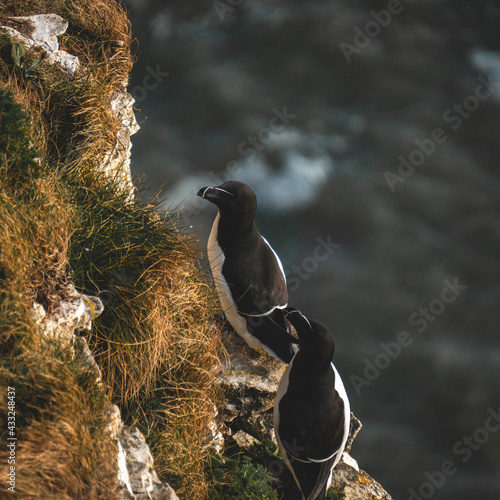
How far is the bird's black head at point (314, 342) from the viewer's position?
4500 millimetres

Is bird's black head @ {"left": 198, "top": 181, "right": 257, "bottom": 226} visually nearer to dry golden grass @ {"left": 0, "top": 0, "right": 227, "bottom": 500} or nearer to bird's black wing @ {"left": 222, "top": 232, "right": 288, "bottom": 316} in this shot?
bird's black wing @ {"left": 222, "top": 232, "right": 288, "bottom": 316}

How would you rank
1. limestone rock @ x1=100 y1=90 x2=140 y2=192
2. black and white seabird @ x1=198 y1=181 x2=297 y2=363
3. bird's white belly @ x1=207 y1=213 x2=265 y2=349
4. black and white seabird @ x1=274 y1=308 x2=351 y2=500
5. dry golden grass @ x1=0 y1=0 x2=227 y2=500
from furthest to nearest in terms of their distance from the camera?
limestone rock @ x1=100 y1=90 x2=140 y2=192 < bird's white belly @ x1=207 y1=213 x2=265 y2=349 < black and white seabird @ x1=198 y1=181 x2=297 y2=363 < black and white seabird @ x1=274 y1=308 x2=351 y2=500 < dry golden grass @ x1=0 y1=0 x2=227 y2=500

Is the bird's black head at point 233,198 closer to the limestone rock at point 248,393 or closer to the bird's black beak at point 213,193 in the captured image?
the bird's black beak at point 213,193

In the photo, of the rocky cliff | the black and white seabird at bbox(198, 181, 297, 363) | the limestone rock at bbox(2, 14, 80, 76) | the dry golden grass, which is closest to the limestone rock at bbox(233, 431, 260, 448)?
the rocky cliff

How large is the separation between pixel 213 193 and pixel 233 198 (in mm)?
193

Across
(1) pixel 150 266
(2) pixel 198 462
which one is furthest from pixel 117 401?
(1) pixel 150 266

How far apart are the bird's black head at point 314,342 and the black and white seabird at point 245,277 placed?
48cm

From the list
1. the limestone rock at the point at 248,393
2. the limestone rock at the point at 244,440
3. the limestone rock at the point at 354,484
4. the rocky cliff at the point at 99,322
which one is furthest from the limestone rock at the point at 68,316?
the limestone rock at the point at 354,484

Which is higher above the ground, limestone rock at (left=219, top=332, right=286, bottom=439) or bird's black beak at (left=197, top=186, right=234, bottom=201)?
bird's black beak at (left=197, top=186, right=234, bottom=201)

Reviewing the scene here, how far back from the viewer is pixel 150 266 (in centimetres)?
430

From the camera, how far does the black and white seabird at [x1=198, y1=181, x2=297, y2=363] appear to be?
5.18 m

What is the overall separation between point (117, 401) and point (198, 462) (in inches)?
29.6

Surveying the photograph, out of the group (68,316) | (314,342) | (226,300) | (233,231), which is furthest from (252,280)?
(68,316)

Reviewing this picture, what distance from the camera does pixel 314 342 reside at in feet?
14.8
